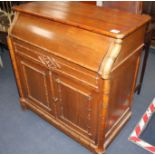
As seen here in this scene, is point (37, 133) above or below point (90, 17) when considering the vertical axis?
below

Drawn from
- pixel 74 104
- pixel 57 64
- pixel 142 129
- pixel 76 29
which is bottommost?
pixel 142 129

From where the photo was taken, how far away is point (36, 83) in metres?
1.64

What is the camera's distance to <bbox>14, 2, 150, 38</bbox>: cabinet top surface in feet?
3.57

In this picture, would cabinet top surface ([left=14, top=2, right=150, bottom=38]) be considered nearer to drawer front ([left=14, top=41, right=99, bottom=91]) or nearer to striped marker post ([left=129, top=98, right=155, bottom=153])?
drawer front ([left=14, top=41, right=99, bottom=91])

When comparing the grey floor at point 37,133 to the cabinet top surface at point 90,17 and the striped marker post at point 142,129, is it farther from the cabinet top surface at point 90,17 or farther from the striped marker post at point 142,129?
the cabinet top surface at point 90,17

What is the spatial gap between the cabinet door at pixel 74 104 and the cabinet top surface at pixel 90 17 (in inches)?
15.0

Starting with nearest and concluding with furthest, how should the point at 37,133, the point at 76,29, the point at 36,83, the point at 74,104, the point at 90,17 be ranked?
the point at 76,29
the point at 90,17
the point at 74,104
the point at 36,83
the point at 37,133

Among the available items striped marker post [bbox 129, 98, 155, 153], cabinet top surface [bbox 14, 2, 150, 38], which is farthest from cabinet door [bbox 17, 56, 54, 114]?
striped marker post [bbox 129, 98, 155, 153]

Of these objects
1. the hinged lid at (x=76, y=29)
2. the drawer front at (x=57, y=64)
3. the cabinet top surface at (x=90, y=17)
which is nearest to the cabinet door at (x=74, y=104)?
the drawer front at (x=57, y=64)

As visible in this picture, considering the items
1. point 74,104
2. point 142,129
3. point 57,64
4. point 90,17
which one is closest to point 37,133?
point 74,104

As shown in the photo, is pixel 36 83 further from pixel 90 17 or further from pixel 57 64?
pixel 90 17

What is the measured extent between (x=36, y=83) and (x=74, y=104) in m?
0.43

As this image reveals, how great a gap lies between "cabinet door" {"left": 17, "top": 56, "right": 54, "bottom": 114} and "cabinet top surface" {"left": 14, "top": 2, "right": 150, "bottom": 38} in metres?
0.39

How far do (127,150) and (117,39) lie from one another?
3.34 ft
